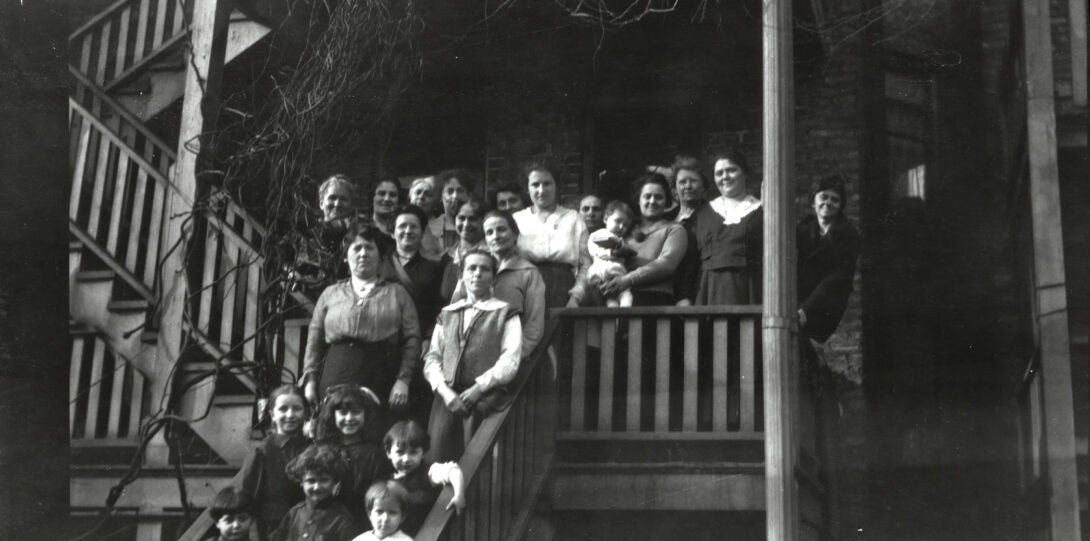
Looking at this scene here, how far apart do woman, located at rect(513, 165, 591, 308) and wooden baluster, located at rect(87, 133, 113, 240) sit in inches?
122

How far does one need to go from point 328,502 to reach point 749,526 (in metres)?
2.54

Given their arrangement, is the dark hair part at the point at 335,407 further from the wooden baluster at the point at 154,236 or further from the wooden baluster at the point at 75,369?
the wooden baluster at the point at 75,369

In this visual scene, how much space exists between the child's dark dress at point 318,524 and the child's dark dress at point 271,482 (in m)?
0.25

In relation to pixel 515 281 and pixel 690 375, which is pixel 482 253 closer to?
pixel 515 281

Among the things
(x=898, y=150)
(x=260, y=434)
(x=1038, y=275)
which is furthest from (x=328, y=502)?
(x=898, y=150)

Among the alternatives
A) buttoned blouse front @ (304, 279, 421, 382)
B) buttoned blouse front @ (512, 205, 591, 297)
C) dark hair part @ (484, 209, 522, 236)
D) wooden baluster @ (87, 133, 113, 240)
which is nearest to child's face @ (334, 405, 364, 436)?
buttoned blouse front @ (304, 279, 421, 382)

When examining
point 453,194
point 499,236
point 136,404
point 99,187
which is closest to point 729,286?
point 499,236

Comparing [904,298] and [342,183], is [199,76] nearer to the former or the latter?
[342,183]

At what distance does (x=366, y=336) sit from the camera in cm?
725

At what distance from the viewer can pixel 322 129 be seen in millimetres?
9516

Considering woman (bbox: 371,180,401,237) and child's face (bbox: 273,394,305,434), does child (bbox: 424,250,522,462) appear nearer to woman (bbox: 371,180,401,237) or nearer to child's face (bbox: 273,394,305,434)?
child's face (bbox: 273,394,305,434)

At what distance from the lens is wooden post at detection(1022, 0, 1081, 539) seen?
7.64 metres

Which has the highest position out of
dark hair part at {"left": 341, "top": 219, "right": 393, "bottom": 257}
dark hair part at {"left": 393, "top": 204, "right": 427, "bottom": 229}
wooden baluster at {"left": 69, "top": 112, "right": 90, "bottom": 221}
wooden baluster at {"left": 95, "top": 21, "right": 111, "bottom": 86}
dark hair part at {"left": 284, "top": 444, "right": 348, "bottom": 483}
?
wooden baluster at {"left": 95, "top": 21, "right": 111, "bottom": 86}

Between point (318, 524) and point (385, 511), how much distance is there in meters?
0.48
